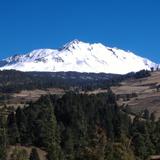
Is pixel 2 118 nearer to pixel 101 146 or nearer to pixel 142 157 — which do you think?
pixel 142 157

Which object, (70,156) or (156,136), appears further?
(156,136)

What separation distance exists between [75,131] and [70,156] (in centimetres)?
3754

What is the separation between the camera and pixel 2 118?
6412 inches

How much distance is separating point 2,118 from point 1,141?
996 cm

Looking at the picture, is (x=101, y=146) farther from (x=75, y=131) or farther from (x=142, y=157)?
(x=75, y=131)

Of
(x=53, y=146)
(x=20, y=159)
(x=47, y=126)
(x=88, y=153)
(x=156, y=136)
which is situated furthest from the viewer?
(x=156, y=136)

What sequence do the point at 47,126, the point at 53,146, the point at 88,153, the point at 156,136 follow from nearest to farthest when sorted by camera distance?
the point at 88,153 < the point at 53,146 < the point at 47,126 < the point at 156,136

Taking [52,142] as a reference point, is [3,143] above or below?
below

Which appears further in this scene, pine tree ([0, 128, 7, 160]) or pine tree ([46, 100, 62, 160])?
pine tree ([0, 128, 7, 160])

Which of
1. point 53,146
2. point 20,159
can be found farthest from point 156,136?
point 20,159

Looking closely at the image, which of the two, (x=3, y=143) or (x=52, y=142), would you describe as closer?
(x=52, y=142)

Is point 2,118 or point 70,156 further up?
point 2,118

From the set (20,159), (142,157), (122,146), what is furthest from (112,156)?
(142,157)

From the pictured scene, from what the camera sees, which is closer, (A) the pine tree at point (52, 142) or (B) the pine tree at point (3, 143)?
(A) the pine tree at point (52, 142)
